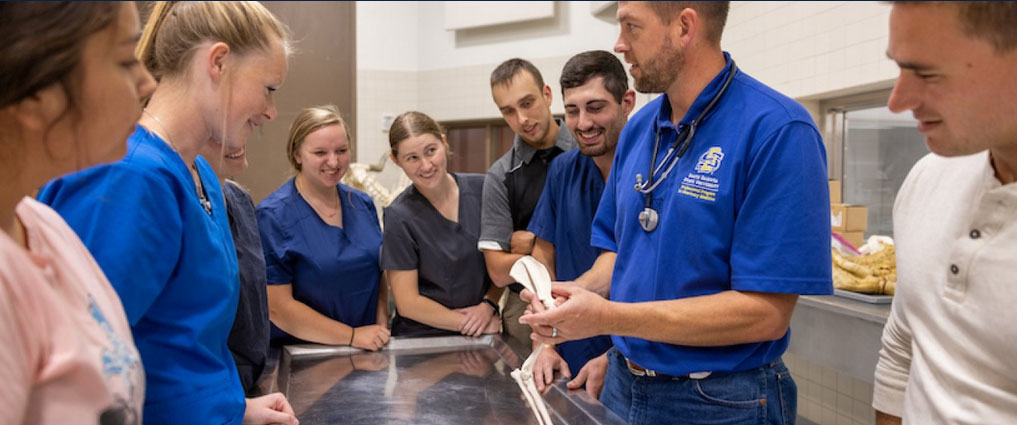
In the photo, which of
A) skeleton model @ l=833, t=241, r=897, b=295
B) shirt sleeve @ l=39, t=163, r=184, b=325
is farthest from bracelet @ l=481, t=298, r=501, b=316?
shirt sleeve @ l=39, t=163, r=184, b=325

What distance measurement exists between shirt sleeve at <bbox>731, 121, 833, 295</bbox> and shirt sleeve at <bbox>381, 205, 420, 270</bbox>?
54.3 inches

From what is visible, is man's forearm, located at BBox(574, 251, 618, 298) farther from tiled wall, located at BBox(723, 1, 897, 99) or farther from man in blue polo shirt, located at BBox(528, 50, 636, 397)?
tiled wall, located at BBox(723, 1, 897, 99)

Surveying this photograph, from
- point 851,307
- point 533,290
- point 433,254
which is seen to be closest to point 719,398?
point 533,290

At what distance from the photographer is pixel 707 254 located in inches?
57.4

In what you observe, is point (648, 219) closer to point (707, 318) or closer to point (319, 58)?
point (707, 318)

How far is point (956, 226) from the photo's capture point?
113cm

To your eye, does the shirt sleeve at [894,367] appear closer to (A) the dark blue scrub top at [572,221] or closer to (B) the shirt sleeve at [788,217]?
(B) the shirt sleeve at [788,217]

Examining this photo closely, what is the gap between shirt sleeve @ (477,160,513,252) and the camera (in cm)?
249

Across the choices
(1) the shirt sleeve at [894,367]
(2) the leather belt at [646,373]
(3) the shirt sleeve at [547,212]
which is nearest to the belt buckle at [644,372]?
(2) the leather belt at [646,373]

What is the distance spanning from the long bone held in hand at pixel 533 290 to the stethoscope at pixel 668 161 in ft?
0.81

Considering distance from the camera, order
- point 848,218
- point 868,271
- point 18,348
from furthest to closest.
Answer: point 848,218
point 868,271
point 18,348

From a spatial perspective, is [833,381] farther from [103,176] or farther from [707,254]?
[103,176]

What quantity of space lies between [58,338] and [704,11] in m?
1.25

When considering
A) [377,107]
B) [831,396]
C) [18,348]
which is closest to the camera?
[18,348]
